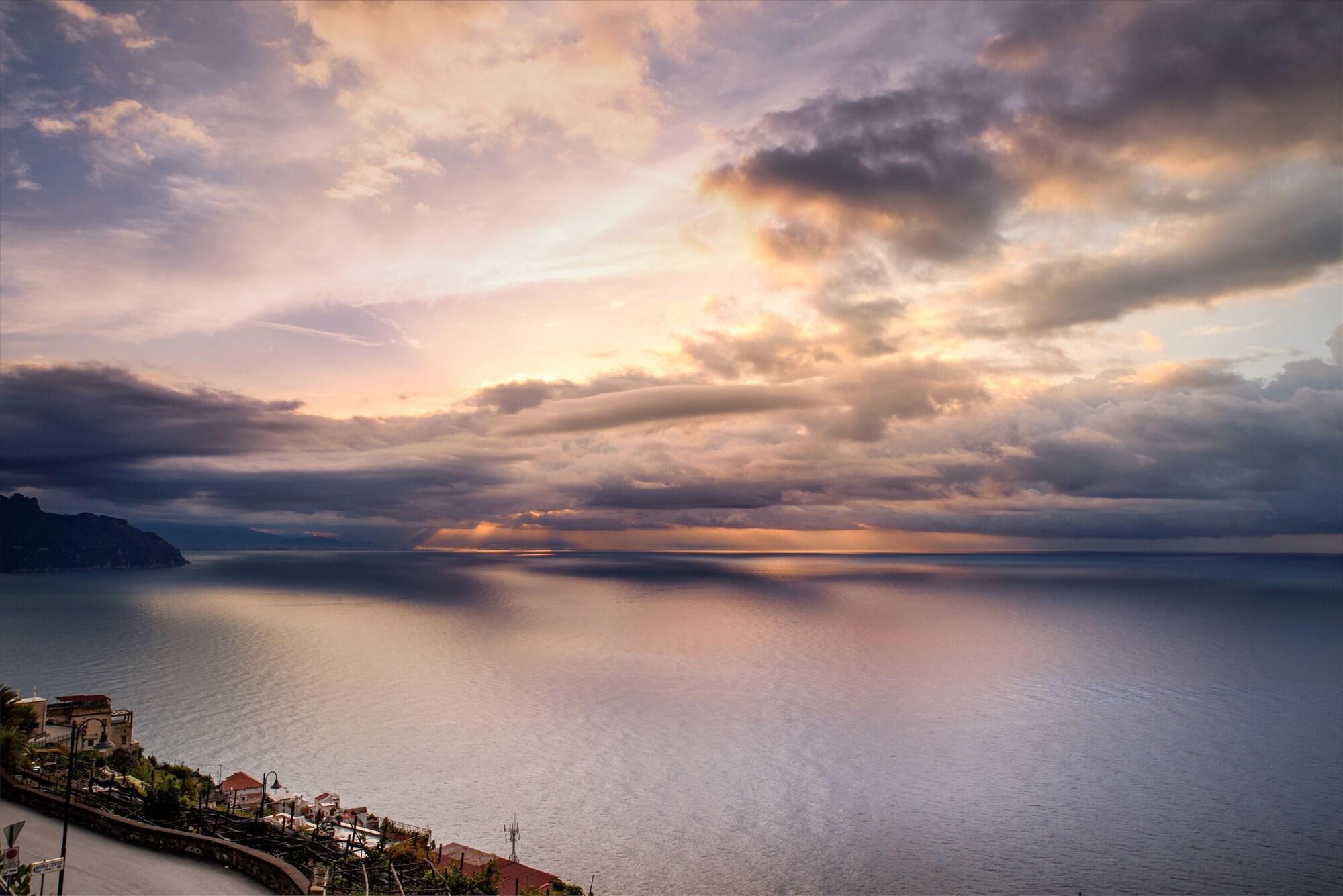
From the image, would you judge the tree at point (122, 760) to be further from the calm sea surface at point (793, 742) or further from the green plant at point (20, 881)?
the green plant at point (20, 881)

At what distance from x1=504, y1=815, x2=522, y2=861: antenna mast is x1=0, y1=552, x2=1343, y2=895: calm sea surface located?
2.48 ft

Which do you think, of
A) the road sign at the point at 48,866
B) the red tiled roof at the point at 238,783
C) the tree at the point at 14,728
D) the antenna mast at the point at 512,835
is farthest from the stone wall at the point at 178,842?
the red tiled roof at the point at 238,783

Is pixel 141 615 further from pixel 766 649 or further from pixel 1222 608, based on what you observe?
pixel 1222 608

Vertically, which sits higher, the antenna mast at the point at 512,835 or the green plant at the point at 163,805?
the green plant at the point at 163,805

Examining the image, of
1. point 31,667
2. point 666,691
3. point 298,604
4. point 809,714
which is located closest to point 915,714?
point 809,714

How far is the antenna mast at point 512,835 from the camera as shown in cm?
4172

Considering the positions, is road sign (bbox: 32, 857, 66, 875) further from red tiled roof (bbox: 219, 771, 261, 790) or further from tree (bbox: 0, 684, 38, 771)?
red tiled roof (bbox: 219, 771, 261, 790)

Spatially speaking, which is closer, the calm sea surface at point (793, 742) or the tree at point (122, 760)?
the tree at point (122, 760)

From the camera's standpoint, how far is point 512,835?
149ft

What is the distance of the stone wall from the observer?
23.5 m

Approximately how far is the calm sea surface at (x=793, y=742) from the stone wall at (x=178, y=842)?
74.7 ft

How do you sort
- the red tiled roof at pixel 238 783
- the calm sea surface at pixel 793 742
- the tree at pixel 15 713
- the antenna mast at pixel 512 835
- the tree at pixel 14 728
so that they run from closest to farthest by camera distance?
the tree at pixel 14 728, the tree at pixel 15 713, the antenna mast at pixel 512 835, the calm sea surface at pixel 793 742, the red tiled roof at pixel 238 783

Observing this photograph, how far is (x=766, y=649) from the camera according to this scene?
125 meters

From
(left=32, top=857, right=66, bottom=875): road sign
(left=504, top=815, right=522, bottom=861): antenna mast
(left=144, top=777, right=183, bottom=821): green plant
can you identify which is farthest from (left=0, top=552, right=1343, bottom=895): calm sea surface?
(left=32, top=857, right=66, bottom=875): road sign
